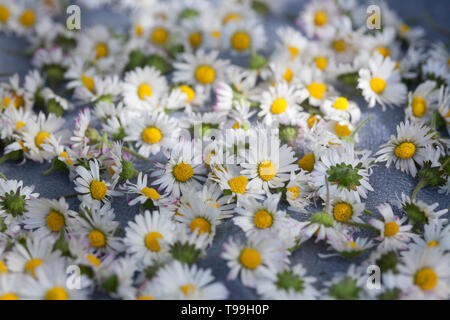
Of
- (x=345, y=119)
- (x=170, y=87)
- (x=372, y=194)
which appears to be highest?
(x=170, y=87)

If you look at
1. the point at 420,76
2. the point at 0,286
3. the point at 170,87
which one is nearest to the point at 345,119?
the point at 420,76

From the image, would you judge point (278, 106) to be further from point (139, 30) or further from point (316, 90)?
point (139, 30)

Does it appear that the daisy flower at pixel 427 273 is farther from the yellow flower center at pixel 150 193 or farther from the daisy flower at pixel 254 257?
the yellow flower center at pixel 150 193

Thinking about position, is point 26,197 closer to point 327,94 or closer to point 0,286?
point 0,286

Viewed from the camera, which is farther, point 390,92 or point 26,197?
point 390,92

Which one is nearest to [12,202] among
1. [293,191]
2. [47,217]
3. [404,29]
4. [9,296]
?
[47,217]

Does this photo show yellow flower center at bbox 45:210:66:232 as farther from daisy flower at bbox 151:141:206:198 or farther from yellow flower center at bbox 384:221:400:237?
yellow flower center at bbox 384:221:400:237

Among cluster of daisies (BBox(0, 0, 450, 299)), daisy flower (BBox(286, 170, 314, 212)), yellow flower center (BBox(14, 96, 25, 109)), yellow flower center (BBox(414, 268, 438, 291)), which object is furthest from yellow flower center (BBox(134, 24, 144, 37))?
yellow flower center (BBox(414, 268, 438, 291))
